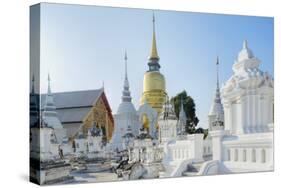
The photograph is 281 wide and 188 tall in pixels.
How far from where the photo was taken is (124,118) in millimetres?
11328

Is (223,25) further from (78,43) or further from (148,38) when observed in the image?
(78,43)

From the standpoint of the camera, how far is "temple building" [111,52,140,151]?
11312 millimetres

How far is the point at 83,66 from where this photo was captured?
36.1 ft

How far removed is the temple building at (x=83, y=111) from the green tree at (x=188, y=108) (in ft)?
3.99

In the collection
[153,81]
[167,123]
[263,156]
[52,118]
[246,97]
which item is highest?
[153,81]

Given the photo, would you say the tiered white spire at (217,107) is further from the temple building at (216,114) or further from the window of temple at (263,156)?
the window of temple at (263,156)

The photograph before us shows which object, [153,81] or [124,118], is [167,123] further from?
[124,118]

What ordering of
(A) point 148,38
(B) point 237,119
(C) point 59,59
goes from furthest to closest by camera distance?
1. (B) point 237,119
2. (A) point 148,38
3. (C) point 59,59

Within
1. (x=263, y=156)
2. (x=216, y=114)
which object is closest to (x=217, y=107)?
(x=216, y=114)

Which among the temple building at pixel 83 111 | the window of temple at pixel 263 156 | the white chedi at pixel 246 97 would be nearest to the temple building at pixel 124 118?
the temple building at pixel 83 111

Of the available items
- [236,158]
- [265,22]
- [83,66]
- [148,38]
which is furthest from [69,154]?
[265,22]

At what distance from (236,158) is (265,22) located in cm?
250

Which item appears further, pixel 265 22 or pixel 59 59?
pixel 265 22

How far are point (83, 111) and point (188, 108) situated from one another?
6.29 ft
